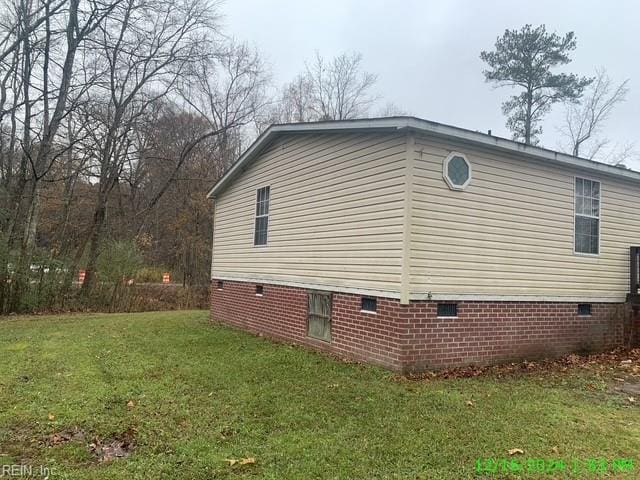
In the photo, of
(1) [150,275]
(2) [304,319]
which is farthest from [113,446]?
(1) [150,275]

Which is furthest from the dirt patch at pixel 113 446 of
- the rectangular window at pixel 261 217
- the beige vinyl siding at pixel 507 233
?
the rectangular window at pixel 261 217

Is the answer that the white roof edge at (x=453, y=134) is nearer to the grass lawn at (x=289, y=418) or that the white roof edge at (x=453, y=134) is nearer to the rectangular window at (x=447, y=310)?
the rectangular window at (x=447, y=310)

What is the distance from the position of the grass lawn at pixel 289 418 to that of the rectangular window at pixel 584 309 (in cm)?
179

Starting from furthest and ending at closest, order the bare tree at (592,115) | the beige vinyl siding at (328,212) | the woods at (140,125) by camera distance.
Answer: the bare tree at (592,115) < the woods at (140,125) < the beige vinyl siding at (328,212)

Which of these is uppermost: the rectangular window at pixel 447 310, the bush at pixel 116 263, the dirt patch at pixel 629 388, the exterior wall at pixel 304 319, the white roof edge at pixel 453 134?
the white roof edge at pixel 453 134

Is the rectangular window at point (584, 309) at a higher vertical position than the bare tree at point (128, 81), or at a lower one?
lower

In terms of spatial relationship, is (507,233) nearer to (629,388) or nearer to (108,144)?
(629,388)

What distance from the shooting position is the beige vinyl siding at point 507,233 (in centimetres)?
692

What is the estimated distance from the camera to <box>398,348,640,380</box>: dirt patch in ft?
22.5

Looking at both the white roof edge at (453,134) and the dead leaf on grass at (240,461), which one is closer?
the dead leaf on grass at (240,461)

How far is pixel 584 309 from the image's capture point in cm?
893

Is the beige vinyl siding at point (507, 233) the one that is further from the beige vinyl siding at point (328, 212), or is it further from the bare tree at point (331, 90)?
the bare tree at point (331, 90)

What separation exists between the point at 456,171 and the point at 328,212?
236 cm

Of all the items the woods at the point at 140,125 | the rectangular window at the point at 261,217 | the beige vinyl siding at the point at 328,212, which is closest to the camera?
the beige vinyl siding at the point at 328,212
